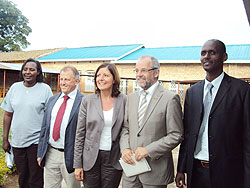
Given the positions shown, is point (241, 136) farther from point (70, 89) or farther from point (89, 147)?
point (70, 89)

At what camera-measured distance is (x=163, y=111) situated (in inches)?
87.5

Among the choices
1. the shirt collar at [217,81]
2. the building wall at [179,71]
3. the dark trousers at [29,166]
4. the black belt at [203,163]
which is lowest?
the dark trousers at [29,166]

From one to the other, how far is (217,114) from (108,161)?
49.1 inches

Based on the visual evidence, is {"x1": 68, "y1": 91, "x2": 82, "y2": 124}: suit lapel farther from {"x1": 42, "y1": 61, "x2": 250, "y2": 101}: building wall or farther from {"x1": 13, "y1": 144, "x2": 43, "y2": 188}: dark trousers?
{"x1": 42, "y1": 61, "x2": 250, "y2": 101}: building wall

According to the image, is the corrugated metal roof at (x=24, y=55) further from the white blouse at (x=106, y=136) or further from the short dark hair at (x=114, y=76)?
the white blouse at (x=106, y=136)

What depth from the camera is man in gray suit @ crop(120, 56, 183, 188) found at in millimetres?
2168

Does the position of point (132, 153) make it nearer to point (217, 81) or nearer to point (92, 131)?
point (92, 131)

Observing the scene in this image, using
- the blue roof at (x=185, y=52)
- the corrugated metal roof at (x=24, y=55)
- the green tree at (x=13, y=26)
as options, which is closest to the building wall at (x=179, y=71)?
the blue roof at (x=185, y=52)

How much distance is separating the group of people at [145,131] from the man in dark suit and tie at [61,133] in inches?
0.5

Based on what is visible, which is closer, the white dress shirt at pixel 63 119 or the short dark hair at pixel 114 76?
the short dark hair at pixel 114 76

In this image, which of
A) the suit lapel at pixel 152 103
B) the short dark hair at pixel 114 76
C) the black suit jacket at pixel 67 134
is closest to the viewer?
the suit lapel at pixel 152 103

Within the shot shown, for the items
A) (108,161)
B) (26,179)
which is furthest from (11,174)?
(108,161)

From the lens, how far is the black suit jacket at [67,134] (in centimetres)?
267

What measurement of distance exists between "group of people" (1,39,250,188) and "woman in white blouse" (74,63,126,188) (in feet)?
0.04
